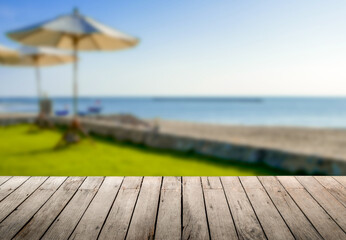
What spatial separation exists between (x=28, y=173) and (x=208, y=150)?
9.40ft

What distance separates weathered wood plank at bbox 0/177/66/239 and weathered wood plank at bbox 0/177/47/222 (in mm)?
38

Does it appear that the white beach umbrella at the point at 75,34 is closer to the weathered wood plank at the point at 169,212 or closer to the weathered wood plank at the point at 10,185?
the weathered wood plank at the point at 10,185

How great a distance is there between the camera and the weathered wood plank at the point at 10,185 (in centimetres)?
225

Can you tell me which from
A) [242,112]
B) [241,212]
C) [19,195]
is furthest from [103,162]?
[242,112]

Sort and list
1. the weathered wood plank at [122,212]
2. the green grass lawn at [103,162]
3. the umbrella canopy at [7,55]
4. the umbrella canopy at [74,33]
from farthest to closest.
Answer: the umbrella canopy at [7,55] → the umbrella canopy at [74,33] → the green grass lawn at [103,162] → the weathered wood plank at [122,212]

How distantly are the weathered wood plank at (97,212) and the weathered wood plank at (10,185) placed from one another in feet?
2.33

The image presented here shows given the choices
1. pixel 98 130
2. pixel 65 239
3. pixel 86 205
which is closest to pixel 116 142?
pixel 98 130

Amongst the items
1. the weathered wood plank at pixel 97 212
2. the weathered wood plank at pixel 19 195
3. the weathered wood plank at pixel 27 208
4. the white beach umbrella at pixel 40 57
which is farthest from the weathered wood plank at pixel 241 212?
the white beach umbrella at pixel 40 57

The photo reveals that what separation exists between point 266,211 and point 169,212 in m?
0.64

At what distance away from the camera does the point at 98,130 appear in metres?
7.06

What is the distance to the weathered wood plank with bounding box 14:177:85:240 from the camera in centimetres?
Result: 159

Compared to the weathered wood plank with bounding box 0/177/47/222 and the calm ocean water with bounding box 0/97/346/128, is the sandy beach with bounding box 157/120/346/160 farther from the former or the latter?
the calm ocean water with bounding box 0/97/346/128

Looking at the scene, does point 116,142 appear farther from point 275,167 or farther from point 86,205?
point 86,205

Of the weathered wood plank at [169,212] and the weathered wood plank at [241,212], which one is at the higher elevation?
the weathered wood plank at [241,212]
